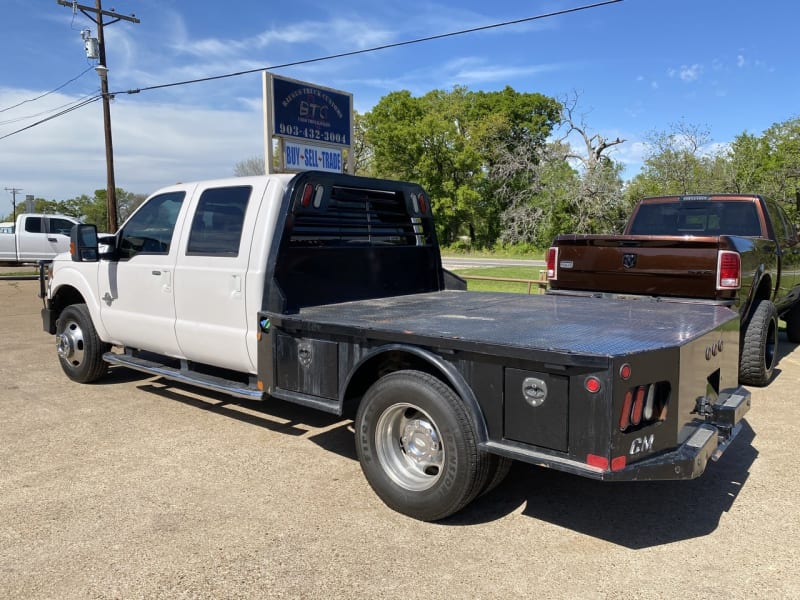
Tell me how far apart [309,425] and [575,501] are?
2.40 meters

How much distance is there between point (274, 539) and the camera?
3.45 metres

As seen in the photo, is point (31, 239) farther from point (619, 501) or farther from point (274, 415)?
point (619, 501)

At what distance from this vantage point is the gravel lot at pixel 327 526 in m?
3.02

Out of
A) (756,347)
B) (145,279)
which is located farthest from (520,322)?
(756,347)

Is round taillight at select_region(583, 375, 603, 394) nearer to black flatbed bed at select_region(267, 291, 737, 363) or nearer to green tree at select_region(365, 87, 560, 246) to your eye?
black flatbed bed at select_region(267, 291, 737, 363)

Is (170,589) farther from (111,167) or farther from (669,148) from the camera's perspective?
(669,148)

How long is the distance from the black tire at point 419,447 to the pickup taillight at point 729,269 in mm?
3640

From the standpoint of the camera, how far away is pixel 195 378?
17.0 ft

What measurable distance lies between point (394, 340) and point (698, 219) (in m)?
6.09

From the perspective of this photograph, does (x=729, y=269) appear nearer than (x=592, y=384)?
No

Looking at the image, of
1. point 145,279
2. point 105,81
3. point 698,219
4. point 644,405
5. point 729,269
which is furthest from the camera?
point 105,81

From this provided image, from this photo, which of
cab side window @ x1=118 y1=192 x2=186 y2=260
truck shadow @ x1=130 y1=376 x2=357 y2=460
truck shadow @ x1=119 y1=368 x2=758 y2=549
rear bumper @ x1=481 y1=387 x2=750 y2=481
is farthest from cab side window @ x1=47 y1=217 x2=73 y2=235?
rear bumper @ x1=481 y1=387 x2=750 y2=481

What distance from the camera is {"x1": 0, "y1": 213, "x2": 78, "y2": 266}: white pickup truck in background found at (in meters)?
22.9

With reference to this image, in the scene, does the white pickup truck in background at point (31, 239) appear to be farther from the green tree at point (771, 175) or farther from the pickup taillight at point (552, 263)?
the green tree at point (771, 175)
